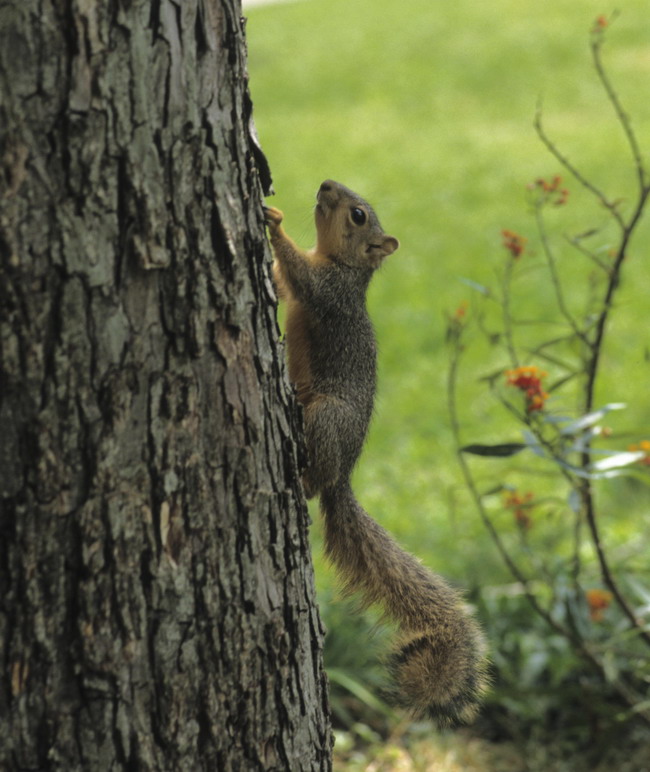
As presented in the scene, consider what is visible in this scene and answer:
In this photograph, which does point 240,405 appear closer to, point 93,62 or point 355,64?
point 93,62

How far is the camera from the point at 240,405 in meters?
1.80

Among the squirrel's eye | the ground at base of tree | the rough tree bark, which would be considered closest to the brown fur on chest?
the squirrel's eye

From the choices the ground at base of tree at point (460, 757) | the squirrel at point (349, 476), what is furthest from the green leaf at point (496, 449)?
the ground at base of tree at point (460, 757)

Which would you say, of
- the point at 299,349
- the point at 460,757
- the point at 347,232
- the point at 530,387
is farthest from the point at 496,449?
the point at 460,757

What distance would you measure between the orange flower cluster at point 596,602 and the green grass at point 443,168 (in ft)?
1.72

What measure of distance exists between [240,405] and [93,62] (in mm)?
597

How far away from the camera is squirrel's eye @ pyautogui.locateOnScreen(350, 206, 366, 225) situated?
3188 mm

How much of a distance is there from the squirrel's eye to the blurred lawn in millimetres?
189

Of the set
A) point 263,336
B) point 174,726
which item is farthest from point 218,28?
point 174,726

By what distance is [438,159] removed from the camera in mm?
10750

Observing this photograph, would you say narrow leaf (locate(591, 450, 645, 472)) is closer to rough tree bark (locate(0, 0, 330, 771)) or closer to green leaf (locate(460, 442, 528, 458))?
green leaf (locate(460, 442, 528, 458))

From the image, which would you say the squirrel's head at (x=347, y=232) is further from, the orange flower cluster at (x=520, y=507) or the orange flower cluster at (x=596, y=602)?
the orange flower cluster at (x=596, y=602)

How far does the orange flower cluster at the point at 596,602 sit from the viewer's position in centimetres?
Result: 349

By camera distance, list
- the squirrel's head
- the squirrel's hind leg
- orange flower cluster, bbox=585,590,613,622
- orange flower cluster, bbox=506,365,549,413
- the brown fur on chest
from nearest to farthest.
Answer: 1. the squirrel's hind leg
2. the brown fur on chest
3. orange flower cluster, bbox=506,365,549,413
4. the squirrel's head
5. orange flower cluster, bbox=585,590,613,622
